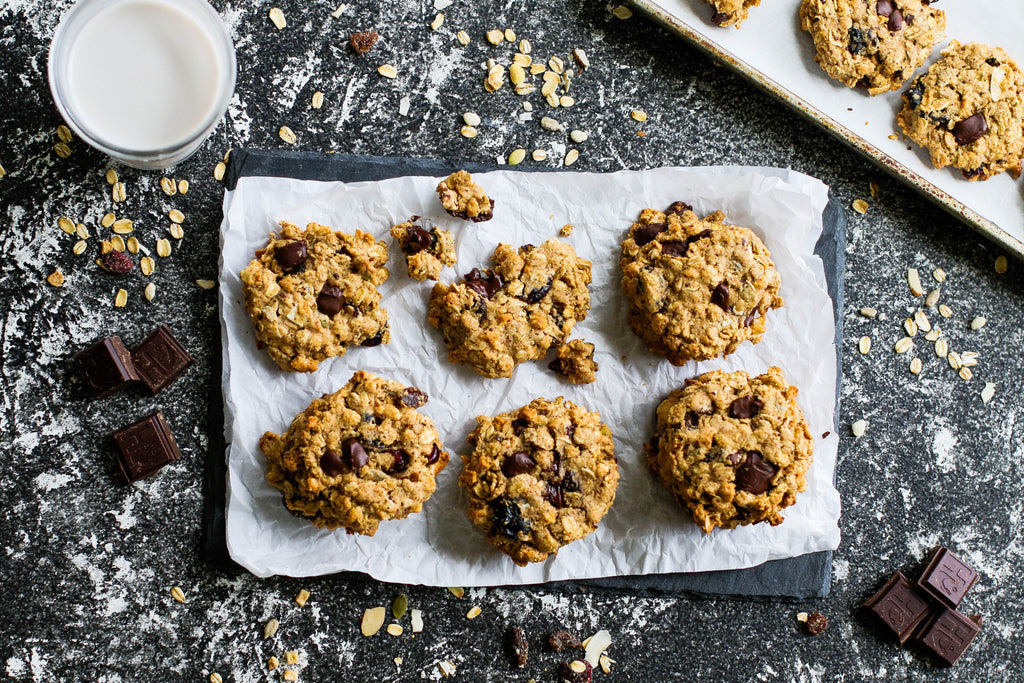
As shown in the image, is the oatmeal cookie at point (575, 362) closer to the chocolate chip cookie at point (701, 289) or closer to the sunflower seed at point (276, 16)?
the chocolate chip cookie at point (701, 289)

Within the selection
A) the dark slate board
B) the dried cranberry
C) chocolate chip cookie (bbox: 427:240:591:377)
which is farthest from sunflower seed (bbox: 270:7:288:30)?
chocolate chip cookie (bbox: 427:240:591:377)

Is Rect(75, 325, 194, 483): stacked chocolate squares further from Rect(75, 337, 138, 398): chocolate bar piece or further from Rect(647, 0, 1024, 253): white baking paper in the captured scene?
Rect(647, 0, 1024, 253): white baking paper

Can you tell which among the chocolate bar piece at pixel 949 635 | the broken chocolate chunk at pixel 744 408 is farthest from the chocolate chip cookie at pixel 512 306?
the chocolate bar piece at pixel 949 635

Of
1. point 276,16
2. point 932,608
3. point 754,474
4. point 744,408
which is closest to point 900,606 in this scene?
point 932,608

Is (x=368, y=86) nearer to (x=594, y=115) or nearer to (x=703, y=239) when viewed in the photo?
(x=594, y=115)

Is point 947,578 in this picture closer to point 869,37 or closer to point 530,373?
point 530,373

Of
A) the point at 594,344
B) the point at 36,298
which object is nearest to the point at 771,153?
the point at 594,344
